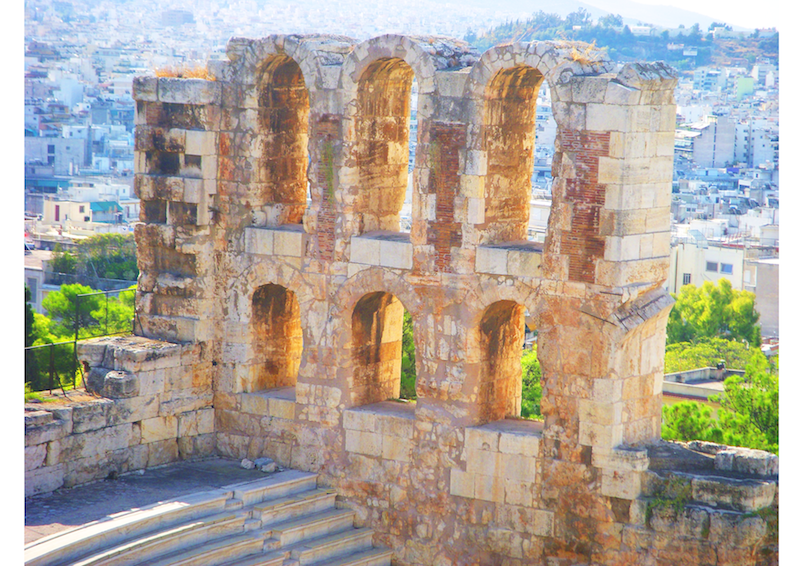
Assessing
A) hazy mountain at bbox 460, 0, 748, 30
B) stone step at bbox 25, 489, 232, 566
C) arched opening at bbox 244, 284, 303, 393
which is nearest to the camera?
stone step at bbox 25, 489, 232, 566

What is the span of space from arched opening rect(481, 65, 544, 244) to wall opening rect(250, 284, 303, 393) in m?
4.06

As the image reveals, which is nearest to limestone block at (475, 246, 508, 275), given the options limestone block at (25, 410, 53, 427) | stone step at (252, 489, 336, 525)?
stone step at (252, 489, 336, 525)

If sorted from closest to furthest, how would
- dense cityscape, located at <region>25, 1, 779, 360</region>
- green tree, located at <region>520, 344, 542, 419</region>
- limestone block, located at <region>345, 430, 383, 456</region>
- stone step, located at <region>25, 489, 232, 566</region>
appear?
stone step, located at <region>25, 489, 232, 566</region> → limestone block, located at <region>345, 430, 383, 456</region> → green tree, located at <region>520, 344, 542, 419</region> → dense cityscape, located at <region>25, 1, 779, 360</region>

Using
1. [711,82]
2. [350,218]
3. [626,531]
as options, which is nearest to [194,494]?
[350,218]

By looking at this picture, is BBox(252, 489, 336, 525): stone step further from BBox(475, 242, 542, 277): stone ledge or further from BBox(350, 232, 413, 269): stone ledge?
→ BBox(475, 242, 542, 277): stone ledge

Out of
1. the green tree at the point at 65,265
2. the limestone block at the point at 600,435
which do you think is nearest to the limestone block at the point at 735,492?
the limestone block at the point at 600,435

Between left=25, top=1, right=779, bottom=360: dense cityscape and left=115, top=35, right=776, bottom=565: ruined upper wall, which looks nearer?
left=115, top=35, right=776, bottom=565: ruined upper wall

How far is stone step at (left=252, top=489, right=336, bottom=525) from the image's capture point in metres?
18.7

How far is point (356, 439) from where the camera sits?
19.6 metres

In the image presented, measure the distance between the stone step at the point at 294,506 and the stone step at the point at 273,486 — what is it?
0.09 m

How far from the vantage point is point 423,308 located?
62.1ft

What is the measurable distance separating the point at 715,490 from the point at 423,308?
15.8 feet

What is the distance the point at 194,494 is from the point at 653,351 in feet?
22.3

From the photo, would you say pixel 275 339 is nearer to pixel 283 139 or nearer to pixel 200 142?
pixel 283 139
